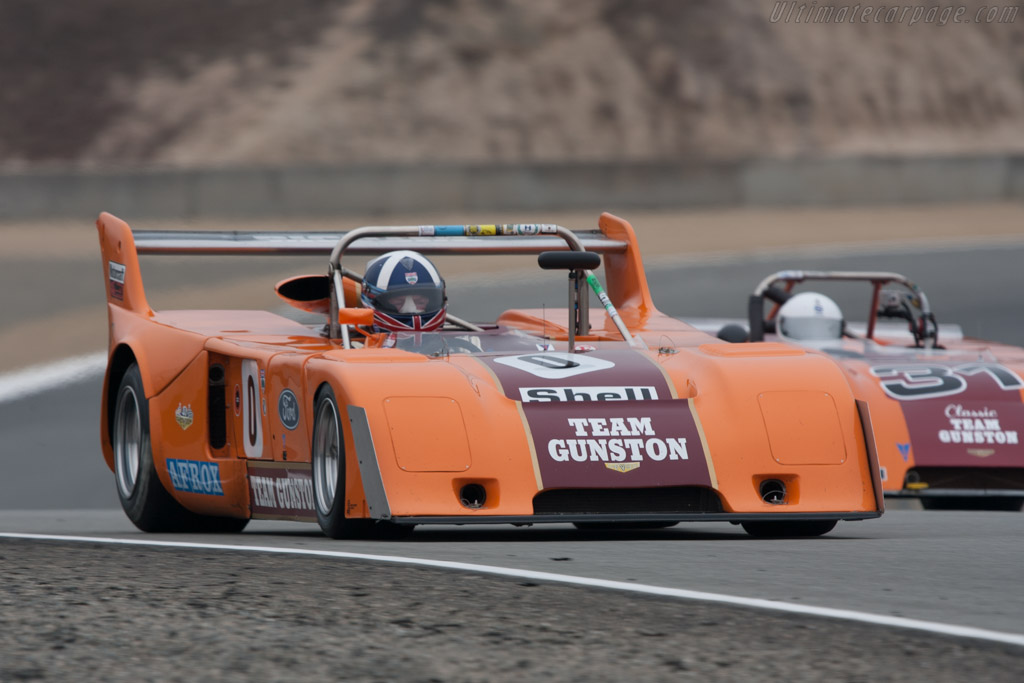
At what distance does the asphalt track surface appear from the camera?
15.3ft

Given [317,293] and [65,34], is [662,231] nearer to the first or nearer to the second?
[65,34]

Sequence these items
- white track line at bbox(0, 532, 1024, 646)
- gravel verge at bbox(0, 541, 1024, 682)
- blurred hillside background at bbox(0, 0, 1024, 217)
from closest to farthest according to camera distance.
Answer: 1. gravel verge at bbox(0, 541, 1024, 682)
2. white track line at bbox(0, 532, 1024, 646)
3. blurred hillside background at bbox(0, 0, 1024, 217)

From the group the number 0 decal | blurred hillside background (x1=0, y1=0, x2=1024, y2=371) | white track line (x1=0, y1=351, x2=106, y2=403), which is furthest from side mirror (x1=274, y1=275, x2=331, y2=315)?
blurred hillside background (x1=0, y1=0, x2=1024, y2=371)

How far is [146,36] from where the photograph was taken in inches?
1868

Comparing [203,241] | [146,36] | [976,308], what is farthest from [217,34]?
[203,241]

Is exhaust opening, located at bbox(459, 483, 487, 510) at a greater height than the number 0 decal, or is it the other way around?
the number 0 decal

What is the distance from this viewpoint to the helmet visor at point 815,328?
1371 cm

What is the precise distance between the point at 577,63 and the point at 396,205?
43.8 feet

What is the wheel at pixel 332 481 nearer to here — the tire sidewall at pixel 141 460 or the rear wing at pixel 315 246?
the tire sidewall at pixel 141 460

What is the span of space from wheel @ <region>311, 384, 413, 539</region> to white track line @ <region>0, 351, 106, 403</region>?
33.7 feet

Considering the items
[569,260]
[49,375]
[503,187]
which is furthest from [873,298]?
[503,187]

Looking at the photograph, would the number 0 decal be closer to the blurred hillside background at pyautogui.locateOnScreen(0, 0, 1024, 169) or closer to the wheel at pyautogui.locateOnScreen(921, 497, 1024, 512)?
the wheel at pyautogui.locateOnScreen(921, 497, 1024, 512)

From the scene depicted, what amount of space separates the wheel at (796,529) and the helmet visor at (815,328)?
5495 mm

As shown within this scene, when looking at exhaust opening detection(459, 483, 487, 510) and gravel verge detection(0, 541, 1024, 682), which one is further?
exhaust opening detection(459, 483, 487, 510)
